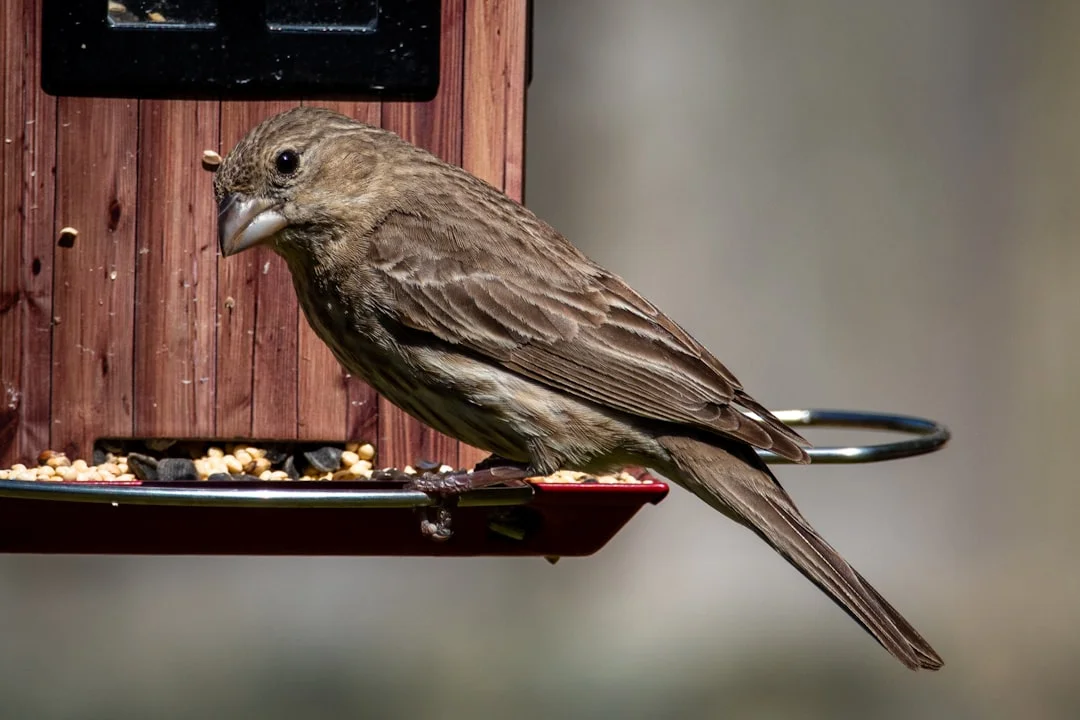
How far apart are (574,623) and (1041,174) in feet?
12.7

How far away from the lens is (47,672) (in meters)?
9.68

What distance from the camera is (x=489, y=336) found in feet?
16.6

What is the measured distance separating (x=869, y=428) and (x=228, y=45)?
2.27m

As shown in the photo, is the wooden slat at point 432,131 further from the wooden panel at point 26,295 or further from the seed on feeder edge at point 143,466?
the wooden panel at point 26,295

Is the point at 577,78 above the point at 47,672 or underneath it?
above

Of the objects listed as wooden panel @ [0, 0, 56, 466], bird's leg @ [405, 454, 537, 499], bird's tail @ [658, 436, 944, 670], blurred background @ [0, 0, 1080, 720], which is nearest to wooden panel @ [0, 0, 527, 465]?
wooden panel @ [0, 0, 56, 466]

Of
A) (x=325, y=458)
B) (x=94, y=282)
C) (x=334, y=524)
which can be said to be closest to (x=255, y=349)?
(x=325, y=458)

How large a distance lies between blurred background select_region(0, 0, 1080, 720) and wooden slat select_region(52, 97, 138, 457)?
4389 mm

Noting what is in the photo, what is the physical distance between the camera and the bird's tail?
483 cm

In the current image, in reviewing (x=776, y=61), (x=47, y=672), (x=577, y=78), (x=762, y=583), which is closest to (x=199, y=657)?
(x=47, y=672)

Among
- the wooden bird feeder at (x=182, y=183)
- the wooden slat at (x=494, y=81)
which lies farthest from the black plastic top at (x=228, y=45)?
the wooden slat at (x=494, y=81)

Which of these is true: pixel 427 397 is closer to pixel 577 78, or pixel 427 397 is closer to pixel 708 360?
pixel 708 360

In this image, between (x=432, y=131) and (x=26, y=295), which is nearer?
(x=26, y=295)

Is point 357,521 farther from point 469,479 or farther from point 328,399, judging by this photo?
point 328,399
